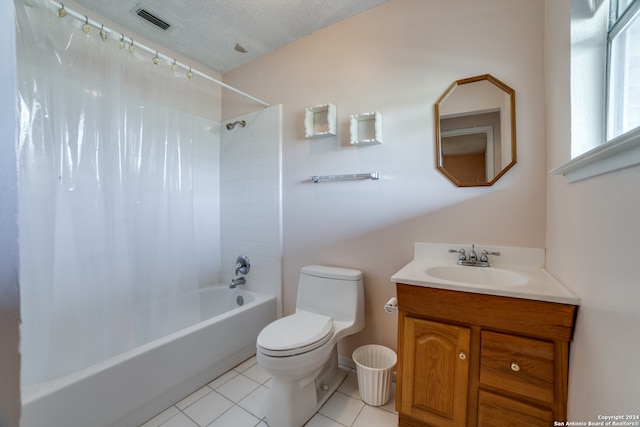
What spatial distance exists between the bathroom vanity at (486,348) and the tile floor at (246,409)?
0.74 ft

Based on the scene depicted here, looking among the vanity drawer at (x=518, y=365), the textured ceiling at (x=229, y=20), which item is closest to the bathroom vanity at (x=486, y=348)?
the vanity drawer at (x=518, y=365)

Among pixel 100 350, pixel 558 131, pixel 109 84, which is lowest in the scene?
pixel 100 350

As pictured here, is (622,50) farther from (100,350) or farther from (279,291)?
(100,350)

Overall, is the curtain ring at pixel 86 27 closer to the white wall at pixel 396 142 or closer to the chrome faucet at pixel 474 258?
the white wall at pixel 396 142

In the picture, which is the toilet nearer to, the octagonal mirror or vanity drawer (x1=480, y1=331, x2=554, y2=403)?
vanity drawer (x1=480, y1=331, x2=554, y2=403)

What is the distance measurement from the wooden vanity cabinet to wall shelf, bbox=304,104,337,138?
1.16m

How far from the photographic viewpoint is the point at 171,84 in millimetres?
1820

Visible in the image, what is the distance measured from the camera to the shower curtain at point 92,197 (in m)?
1.19

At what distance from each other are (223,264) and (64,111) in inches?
62.5

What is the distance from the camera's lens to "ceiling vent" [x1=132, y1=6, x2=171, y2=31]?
1691 millimetres

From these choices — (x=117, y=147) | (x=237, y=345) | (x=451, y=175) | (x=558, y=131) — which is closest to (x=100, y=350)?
(x=237, y=345)

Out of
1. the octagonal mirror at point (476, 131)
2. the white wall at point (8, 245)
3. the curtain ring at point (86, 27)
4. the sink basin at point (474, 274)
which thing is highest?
the curtain ring at point (86, 27)

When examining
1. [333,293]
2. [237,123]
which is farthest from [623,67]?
[237,123]

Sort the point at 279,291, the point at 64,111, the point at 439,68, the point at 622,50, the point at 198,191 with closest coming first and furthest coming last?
the point at 622,50, the point at 64,111, the point at 439,68, the point at 279,291, the point at 198,191
